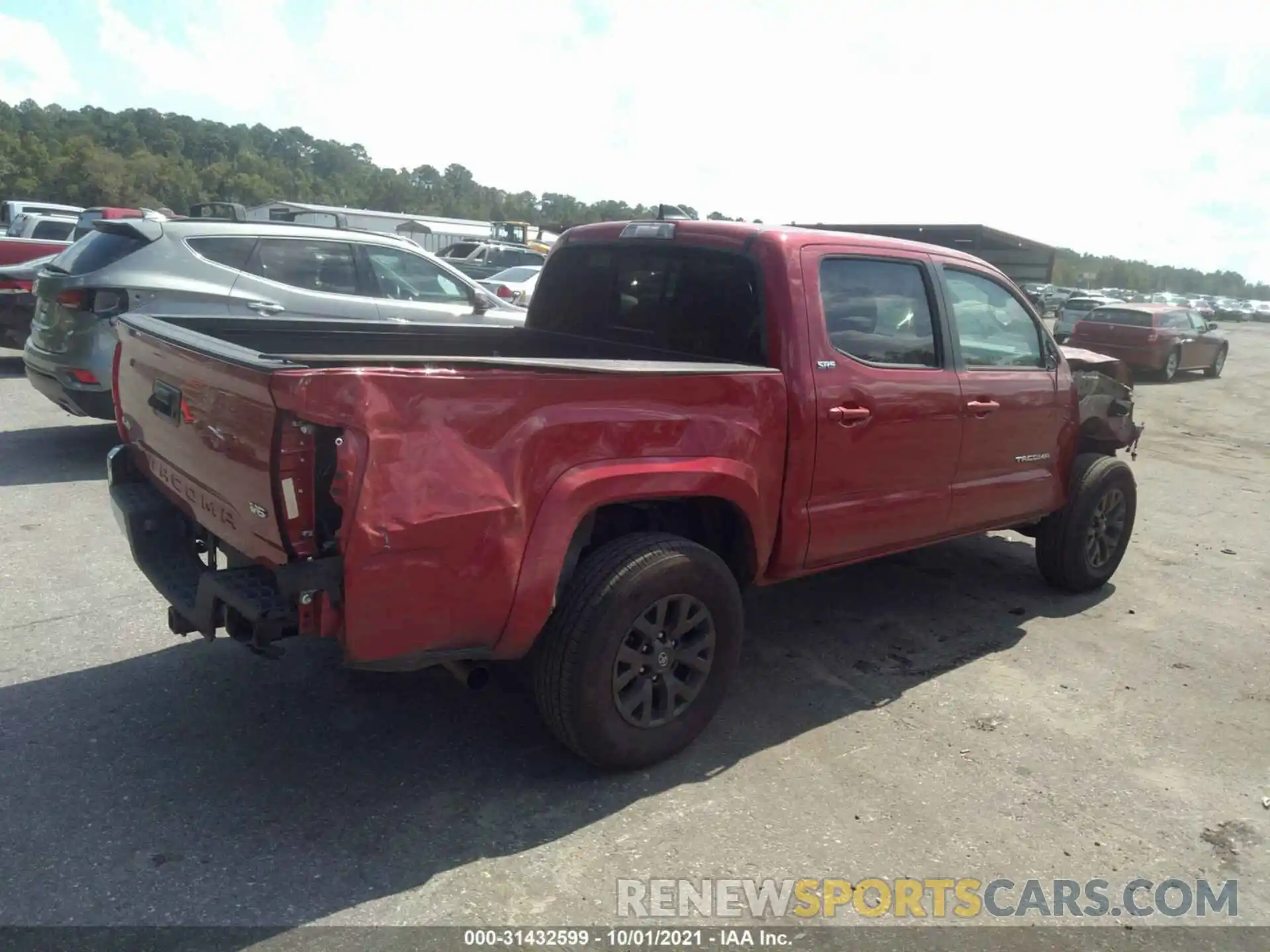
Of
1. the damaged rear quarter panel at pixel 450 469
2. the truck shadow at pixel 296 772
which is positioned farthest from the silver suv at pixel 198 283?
the damaged rear quarter panel at pixel 450 469

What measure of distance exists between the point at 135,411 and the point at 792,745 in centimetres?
289

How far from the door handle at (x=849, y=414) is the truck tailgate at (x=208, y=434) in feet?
7.24

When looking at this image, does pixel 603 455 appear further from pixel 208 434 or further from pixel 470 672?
pixel 208 434

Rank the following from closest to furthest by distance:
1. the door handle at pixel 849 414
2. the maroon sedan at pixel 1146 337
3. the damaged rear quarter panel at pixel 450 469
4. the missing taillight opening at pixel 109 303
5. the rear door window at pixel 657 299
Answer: the damaged rear quarter panel at pixel 450 469, the door handle at pixel 849 414, the rear door window at pixel 657 299, the missing taillight opening at pixel 109 303, the maroon sedan at pixel 1146 337

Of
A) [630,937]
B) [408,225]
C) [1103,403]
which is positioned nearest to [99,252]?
[630,937]

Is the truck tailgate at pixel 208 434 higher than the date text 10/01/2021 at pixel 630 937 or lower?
higher

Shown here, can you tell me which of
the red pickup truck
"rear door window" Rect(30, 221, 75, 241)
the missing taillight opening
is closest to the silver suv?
the missing taillight opening

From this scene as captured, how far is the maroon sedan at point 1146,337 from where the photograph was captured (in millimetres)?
20188

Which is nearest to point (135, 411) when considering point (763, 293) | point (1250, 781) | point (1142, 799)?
point (763, 293)

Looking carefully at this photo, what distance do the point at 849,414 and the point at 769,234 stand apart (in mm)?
805

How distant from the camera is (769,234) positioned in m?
4.06

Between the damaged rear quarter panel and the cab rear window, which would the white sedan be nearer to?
the damaged rear quarter panel

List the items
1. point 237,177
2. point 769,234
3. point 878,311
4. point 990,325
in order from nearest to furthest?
point 769,234 < point 878,311 < point 990,325 < point 237,177

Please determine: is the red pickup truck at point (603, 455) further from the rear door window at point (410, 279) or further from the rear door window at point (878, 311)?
the rear door window at point (410, 279)
